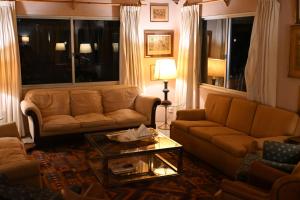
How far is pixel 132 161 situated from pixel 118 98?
74.6 inches

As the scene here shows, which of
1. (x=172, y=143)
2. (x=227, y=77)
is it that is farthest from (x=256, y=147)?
(x=227, y=77)

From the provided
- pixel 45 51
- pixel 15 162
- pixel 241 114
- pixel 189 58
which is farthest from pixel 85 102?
pixel 15 162

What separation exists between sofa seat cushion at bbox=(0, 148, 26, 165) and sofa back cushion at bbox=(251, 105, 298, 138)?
2824mm

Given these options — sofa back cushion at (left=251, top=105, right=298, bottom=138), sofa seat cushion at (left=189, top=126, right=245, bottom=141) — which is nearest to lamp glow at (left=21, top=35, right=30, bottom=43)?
sofa seat cushion at (left=189, top=126, right=245, bottom=141)

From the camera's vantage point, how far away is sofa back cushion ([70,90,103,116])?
231 inches

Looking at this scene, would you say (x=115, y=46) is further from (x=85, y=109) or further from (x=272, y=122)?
(x=272, y=122)

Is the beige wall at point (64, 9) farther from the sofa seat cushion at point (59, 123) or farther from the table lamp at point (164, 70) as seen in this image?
the sofa seat cushion at point (59, 123)

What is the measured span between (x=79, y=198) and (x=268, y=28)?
3445 mm

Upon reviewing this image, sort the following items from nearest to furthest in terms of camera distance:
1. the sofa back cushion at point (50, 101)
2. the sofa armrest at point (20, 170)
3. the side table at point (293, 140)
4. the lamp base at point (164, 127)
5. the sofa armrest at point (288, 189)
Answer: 1. the sofa armrest at point (288, 189)
2. the sofa armrest at point (20, 170)
3. the side table at point (293, 140)
4. the sofa back cushion at point (50, 101)
5. the lamp base at point (164, 127)

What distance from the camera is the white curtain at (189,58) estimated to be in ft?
20.2

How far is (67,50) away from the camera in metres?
6.21

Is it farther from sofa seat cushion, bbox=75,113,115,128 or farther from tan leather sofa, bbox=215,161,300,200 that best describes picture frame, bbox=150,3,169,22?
tan leather sofa, bbox=215,161,300,200

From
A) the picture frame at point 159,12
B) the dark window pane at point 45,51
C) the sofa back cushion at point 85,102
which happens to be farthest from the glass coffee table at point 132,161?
the picture frame at point 159,12

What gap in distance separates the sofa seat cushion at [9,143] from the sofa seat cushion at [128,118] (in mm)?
1768
